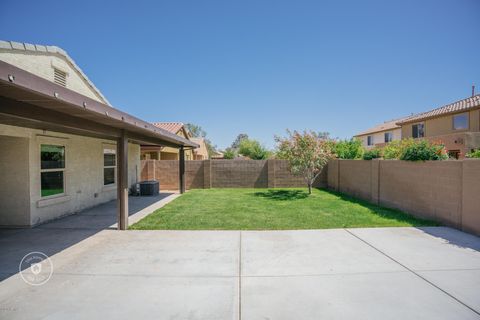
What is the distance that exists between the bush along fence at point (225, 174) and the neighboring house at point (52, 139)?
526 centimetres

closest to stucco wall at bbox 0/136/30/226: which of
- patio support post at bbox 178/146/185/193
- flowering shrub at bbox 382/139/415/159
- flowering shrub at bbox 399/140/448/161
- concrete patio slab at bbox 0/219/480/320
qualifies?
concrete patio slab at bbox 0/219/480/320

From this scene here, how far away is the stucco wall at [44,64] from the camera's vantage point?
24.5 ft

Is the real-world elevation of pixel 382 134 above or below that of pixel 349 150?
above

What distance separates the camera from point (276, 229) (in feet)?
21.8

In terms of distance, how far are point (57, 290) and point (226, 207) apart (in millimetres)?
6531

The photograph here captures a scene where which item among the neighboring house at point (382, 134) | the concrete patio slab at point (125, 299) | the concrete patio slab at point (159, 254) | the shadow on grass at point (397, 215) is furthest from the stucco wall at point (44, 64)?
the neighboring house at point (382, 134)

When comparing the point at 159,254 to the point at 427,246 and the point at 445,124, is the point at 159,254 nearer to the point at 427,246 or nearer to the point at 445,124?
the point at 427,246

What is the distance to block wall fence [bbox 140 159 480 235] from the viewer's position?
6242mm

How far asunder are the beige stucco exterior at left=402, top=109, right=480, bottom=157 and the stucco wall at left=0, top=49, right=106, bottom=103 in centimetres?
1830

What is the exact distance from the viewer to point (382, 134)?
113ft

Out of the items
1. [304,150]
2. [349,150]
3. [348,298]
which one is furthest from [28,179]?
[349,150]

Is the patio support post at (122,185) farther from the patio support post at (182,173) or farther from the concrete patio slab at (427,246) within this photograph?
the patio support post at (182,173)

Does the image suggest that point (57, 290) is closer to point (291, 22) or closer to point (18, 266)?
point (18, 266)

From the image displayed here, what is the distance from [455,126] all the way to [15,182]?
26.0 meters
